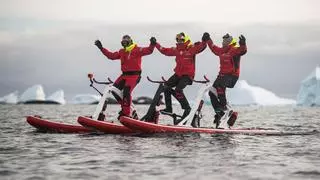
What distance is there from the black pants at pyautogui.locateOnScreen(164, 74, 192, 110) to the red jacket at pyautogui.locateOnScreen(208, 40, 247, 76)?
1.25 metres

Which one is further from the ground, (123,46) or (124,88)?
(123,46)

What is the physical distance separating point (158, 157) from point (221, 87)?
7.05 m

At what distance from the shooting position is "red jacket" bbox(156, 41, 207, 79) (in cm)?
1833

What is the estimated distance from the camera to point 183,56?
18.4 metres

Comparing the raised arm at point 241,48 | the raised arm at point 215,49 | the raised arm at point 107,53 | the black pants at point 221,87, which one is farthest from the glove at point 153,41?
the raised arm at point 241,48

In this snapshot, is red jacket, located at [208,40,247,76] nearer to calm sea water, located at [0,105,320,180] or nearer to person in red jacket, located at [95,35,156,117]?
person in red jacket, located at [95,35,156,117]

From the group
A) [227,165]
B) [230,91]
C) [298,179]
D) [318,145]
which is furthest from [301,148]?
[230,91]

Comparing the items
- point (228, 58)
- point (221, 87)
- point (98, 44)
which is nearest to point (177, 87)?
point (221, 87)

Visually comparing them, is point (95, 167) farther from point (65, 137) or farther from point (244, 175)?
point (65, 137)

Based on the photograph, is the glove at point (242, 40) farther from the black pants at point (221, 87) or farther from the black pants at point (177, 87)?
the black pants at point (177, 87)

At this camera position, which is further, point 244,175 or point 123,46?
point 123,46

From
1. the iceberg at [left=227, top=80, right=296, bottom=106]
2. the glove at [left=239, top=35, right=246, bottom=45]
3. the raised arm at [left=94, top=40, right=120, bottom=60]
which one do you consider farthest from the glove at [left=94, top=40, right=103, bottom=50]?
the iceberg at [left=227, top=80, right=296, bottom=106]

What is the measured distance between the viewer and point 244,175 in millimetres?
9758

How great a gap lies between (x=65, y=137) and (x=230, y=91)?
423 feet
